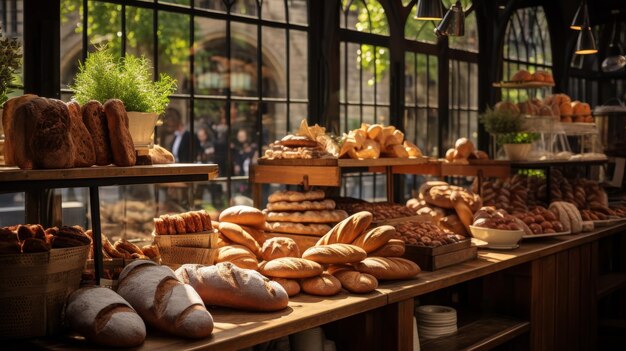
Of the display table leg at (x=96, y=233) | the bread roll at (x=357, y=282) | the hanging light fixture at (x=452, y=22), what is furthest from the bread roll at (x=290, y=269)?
the hanging light fixture at (x=452, y=22)

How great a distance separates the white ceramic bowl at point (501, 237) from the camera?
154 inches

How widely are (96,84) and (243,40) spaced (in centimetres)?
254

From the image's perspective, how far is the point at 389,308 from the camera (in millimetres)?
2932

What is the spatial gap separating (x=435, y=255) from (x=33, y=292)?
1.90 meters

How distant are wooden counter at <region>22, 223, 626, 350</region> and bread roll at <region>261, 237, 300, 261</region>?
0.25 meters

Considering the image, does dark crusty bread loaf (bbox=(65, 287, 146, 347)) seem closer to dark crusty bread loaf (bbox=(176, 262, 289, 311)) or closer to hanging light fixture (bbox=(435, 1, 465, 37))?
dark crusty bread loaf (bbox=(176, 262, 289, 311))

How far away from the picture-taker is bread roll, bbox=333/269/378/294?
9.05 ft

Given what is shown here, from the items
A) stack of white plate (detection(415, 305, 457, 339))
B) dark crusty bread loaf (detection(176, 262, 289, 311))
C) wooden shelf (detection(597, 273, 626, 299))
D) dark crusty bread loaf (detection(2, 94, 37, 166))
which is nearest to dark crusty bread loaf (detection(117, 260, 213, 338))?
dark crusty bread loaf (detection(176, 262, 289, 311))

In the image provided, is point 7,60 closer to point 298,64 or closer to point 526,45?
point 298,64

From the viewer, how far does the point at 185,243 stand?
2768mm

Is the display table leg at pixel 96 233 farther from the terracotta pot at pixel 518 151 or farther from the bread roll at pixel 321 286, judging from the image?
the terracotta pot at pixel 518 151

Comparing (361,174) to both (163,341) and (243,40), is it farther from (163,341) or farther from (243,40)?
(163,341)

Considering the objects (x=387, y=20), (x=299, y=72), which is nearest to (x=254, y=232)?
(x=299, y=72)

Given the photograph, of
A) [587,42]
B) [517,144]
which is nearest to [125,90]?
[517,144]
